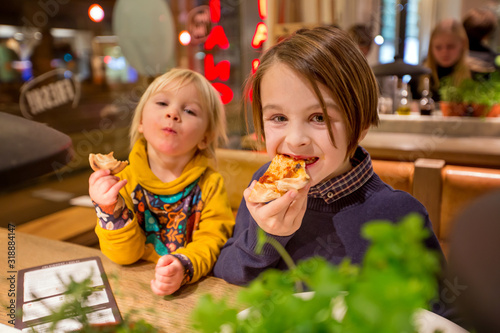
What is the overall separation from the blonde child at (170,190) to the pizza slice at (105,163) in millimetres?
16

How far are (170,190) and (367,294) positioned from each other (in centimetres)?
95

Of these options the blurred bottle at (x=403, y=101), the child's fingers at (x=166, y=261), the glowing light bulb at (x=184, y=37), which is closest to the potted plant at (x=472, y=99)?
the blurred bottle at (x=403, y=101)

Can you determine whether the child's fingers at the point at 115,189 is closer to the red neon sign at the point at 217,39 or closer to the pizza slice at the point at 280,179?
the pizza slice at the point at 280,179

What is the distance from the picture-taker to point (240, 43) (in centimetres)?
146

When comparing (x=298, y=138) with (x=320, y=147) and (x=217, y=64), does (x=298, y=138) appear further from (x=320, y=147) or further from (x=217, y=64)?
(x=217, y=64)

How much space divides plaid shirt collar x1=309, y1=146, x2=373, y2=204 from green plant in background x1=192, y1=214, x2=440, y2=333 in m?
0.62

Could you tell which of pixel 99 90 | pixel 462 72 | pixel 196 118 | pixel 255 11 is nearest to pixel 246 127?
pixel 196 118

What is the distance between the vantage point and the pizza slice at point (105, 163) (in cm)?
103

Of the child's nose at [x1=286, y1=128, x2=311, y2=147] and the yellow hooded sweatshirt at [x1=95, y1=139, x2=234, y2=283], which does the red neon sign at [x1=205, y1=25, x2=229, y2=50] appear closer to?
the yellow hooded sweatshirt at [x1=95, y1=139, x2=234, y2=283]

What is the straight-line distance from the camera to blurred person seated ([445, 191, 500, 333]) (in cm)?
39

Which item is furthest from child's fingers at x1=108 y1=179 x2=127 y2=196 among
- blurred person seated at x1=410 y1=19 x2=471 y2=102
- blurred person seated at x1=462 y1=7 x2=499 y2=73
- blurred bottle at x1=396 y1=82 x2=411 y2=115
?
blurred person seated at x1=462 y1=7 x2=499 y2=73

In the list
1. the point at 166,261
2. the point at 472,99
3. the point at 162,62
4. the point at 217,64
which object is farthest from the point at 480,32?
the point at 166,261

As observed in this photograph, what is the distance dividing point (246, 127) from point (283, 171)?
0.31 meters

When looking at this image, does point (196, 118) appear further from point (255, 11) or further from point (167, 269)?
point (255, 11)
